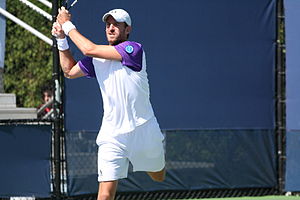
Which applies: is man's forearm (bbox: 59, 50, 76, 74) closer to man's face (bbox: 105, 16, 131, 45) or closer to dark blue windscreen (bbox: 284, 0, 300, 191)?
man's face (bbox: 105, 16, 131, 45)

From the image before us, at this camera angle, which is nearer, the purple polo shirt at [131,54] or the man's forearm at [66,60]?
the purple polo shirt at [131,54]

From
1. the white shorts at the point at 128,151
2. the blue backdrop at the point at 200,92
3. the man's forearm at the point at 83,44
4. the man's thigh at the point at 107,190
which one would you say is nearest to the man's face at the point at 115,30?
the man's forearm at the point at 83,44

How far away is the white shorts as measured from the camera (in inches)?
221

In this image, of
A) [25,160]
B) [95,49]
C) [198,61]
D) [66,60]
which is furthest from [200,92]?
[95,49]

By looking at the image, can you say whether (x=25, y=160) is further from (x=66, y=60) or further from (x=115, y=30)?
(x=115, y=30)

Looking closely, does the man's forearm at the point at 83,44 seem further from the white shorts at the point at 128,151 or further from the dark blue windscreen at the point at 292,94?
the dark blue windscreen at the point at 292,94

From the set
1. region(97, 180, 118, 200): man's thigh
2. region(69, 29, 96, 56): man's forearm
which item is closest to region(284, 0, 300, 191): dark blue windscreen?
region(97, 180, 118, 200): man's thigh

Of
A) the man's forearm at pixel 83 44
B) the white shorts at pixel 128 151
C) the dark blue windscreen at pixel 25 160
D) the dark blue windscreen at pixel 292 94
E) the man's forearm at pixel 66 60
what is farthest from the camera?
the dark blue windscreen at pixel 292 94

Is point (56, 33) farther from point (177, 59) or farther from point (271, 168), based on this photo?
point (271, 168)

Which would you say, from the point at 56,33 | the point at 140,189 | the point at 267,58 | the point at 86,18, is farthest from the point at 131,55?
the point at 267,58

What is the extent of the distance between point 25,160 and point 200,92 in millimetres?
2023

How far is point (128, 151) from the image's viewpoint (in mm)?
5719

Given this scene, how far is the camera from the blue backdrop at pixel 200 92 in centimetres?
812

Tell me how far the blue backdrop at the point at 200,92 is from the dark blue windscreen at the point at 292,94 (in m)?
0.17
